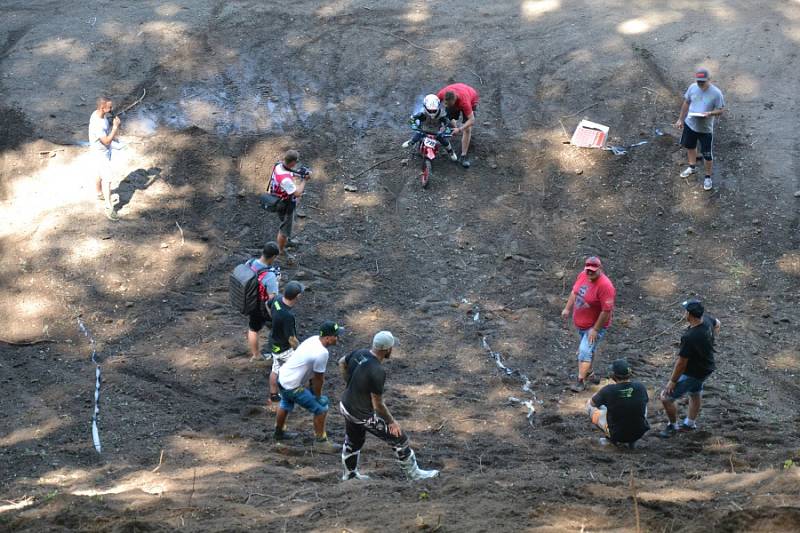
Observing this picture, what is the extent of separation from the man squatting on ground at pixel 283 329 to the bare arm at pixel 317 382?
0.77m

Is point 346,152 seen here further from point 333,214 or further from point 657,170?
point 657,170

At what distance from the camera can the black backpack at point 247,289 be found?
1059cm

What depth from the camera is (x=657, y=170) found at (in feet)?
49.1

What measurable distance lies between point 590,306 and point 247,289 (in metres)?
4.22

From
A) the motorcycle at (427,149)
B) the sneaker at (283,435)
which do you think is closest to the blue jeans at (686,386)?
the sneaker at (283,435)

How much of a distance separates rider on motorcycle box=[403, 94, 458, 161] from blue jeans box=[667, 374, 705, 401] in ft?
22.3

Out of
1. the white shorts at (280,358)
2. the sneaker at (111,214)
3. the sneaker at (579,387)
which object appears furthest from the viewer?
the sneaker at (111,214)

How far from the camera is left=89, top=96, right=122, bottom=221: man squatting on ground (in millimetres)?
13555

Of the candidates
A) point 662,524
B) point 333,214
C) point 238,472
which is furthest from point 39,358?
point 662,524

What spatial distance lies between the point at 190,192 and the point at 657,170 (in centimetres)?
812

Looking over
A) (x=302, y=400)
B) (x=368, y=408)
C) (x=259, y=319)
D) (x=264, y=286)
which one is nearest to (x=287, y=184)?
(x=264, y=286)

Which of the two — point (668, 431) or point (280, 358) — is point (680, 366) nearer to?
point (668, 431)

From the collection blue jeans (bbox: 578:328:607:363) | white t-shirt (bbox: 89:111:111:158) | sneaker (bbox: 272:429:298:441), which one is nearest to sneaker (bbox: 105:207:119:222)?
white t-shirt (bbox: 89:111:111:158)

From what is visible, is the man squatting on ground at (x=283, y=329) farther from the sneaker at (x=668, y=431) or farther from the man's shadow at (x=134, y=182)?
the man's shadow at (x=134, y=182)
